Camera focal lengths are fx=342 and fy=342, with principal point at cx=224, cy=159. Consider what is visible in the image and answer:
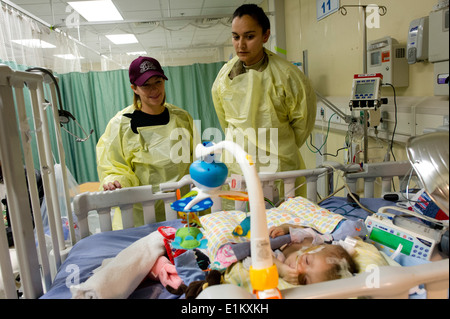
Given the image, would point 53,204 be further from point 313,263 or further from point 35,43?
point 35,43

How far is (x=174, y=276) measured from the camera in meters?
1.23

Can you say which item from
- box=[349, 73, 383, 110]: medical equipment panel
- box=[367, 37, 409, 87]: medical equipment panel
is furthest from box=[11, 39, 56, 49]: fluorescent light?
box=[367, 37, 409, 87]: medical equipment panel

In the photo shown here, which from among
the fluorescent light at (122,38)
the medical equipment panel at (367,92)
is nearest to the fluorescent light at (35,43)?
the fluorescent light at (122,38)

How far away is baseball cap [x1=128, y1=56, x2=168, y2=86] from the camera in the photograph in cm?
175

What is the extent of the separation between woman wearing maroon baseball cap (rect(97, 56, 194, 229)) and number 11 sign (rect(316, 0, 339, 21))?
5.49 ft

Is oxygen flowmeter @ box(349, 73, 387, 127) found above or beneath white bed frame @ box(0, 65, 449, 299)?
above

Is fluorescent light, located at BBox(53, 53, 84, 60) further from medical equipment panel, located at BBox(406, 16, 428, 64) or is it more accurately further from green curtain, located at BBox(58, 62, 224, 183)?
medical equipment panel, located at BBox(406, 16, 428, 64)

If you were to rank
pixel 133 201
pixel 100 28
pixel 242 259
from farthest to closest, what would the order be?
pixel 100 28
pixel 133 201
pixel 242 259

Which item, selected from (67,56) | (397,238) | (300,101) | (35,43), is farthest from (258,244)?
(67,56)

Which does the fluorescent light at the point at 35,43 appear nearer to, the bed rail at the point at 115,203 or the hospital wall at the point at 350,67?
the bed rail at the point at 115,203

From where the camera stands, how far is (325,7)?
2.97 m
